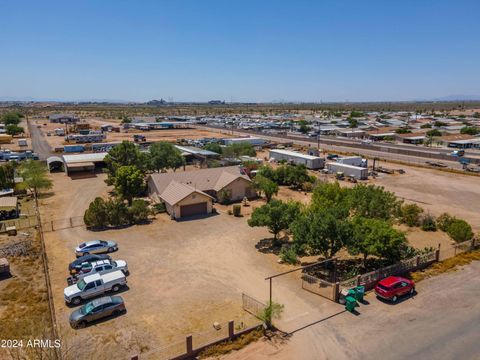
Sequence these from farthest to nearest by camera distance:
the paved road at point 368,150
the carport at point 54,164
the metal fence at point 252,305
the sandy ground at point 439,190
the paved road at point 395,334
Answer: the paved road at point 368,150 → the carport at point 54,164 → the sandy ground at point 439,190 → the metal fence at point 252,305 → the paved road at point 395,334

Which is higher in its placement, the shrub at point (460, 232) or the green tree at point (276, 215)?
the green tree at point (276, 215)

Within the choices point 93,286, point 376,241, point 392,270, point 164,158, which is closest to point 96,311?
point 93,286

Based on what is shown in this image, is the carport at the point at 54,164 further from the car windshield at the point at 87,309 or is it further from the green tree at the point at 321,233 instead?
the green tree at the point at 321,233

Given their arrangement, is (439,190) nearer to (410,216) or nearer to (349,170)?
(349,170)

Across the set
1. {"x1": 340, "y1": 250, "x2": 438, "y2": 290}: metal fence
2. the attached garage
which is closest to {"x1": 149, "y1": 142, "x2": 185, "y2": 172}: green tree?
the attached garage

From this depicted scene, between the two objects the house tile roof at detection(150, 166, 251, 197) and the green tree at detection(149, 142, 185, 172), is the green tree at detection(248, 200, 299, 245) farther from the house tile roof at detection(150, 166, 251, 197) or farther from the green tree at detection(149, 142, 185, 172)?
the green tree at detection(149, 142, 185, 172)

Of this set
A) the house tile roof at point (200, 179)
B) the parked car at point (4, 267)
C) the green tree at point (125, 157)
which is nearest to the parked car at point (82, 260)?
the parked car at point (4, 267)

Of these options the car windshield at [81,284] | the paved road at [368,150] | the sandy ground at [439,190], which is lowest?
the sandy ground at [439,190]

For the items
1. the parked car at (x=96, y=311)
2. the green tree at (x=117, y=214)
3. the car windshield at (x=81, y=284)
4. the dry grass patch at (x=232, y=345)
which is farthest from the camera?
the green tree at (x=117, y=214)
